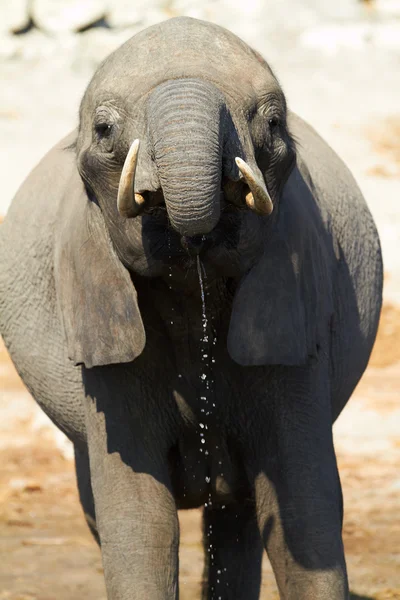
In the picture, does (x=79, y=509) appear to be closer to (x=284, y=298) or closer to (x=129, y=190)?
(x=284, y=298)

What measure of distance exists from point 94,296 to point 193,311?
0.27m

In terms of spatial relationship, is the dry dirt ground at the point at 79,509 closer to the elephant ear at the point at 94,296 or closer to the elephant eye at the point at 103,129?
the elephant ear at the point at 94,296

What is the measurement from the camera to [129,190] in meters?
3.49

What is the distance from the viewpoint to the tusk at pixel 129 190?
3439 mm

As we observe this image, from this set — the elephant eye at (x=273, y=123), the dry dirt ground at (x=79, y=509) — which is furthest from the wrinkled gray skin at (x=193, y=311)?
the dry dirt ground at (x=79, y=509)

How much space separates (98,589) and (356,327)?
2.00 m

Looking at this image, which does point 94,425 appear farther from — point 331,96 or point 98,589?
point 331,96

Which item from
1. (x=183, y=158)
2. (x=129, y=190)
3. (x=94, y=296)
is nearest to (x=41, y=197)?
(x=94, y=296)

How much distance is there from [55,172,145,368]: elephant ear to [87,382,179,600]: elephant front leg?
26 centimetres

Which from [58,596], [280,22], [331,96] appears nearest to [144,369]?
[58,596]

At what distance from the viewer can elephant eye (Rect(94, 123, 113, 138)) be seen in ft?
12.3

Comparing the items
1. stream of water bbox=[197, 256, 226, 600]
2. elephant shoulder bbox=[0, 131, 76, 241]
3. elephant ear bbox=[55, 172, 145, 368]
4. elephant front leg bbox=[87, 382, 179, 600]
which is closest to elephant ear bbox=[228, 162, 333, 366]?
stream of water bbox=[197, 256, 226, 600]

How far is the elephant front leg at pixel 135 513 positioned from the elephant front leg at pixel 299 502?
29 cm

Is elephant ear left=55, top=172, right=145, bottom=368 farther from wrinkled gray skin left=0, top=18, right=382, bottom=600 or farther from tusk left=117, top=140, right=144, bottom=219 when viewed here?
tusk left=117, top=140, right=144, bottom=219
